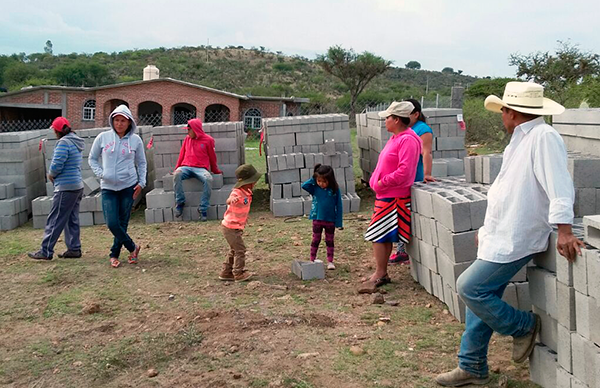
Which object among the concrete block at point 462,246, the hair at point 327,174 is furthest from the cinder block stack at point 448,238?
the hair at point 327,174

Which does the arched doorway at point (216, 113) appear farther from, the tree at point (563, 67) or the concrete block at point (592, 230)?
the concrete block at point (592, 230)

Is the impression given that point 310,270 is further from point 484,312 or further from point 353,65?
point 353,65

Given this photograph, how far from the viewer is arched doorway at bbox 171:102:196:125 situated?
123 ft

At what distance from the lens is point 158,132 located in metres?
11.2

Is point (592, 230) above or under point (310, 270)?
above

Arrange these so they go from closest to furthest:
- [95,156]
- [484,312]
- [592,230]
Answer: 1. [592,230]
2. [484,312]
3. [95,156]

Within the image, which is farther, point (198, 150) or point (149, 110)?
point (149, 110)

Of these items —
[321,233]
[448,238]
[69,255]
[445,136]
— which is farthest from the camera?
[445,136]

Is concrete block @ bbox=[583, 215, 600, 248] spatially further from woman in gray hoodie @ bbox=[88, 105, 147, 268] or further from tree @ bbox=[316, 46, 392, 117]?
tree @ bbox=[316, 46, 392, 117]

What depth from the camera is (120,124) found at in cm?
735

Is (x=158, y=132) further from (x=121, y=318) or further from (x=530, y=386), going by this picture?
(x=530, y=386)

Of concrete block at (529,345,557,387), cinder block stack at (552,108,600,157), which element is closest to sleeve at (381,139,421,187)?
cinder block stack at (552,108,600,157)

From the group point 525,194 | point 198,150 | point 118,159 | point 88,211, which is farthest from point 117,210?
point 525,194

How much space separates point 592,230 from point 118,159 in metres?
5.37
